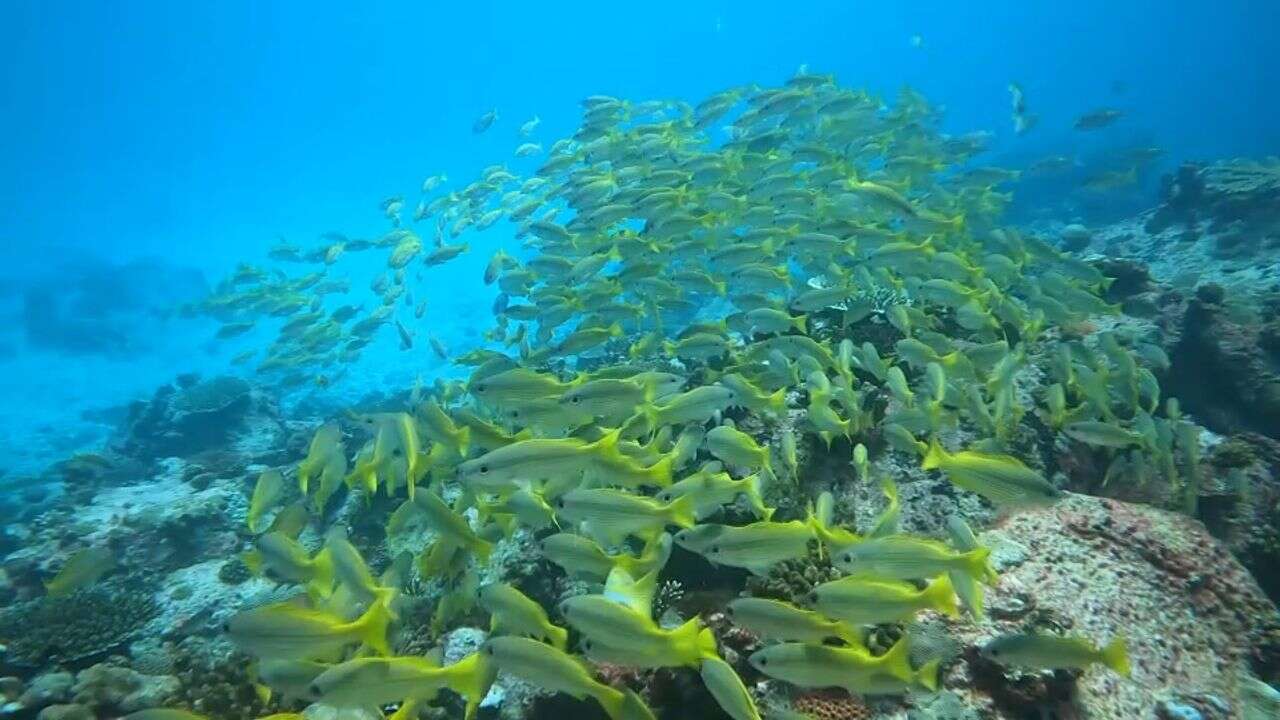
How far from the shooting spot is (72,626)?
6.65 m

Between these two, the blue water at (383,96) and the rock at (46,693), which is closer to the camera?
the rock at (46,693)

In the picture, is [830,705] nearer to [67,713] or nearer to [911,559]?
[911,559]

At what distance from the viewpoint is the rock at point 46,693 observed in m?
5.06

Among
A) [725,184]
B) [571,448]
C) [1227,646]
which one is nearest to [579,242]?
[725,184]

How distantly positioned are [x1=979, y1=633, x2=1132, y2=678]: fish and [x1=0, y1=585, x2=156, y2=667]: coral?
7.69m

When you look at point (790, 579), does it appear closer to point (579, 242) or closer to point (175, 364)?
point (579, 242)

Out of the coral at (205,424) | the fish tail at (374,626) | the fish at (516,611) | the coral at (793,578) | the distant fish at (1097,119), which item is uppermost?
the distant fish at (1097,119)

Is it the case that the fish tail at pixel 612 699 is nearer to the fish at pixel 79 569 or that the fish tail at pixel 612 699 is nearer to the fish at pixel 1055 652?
the fish at pixel 1055 652

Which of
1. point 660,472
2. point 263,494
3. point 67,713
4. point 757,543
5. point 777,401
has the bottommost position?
point 67,713

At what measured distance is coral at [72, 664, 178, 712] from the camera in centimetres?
486

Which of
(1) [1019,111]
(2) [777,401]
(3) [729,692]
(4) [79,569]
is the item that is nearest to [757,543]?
(3) [729,692]

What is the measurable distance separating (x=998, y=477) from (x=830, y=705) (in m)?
1.55

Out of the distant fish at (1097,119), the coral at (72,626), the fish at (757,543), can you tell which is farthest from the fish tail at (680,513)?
the distant fish at (1097,119)

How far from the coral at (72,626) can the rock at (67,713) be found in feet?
6.44
